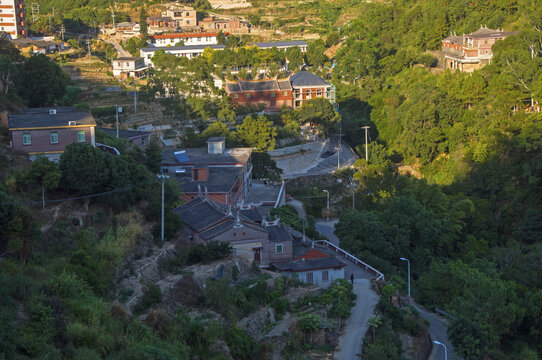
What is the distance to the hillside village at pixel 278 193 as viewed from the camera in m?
14.0

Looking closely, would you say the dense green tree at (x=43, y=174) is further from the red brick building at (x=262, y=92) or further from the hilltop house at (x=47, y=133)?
the red brick building at (x=262, y=92)

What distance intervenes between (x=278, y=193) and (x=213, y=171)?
3.60 m

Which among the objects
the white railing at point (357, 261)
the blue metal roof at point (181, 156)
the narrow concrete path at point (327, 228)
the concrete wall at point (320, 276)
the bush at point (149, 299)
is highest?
the blue metal roof at point (181, 156)

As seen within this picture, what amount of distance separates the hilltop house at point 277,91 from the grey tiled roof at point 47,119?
18717mm

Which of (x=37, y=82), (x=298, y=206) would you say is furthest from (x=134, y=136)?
(x=298, y=206)

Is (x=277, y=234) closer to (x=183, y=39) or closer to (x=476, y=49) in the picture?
(x=476, y=49)

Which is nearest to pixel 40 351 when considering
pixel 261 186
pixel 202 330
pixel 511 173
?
pixel 202 330

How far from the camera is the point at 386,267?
848 inches

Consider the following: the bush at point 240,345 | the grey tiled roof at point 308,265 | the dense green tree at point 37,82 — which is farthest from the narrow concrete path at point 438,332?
the dense green tree at point 37,82

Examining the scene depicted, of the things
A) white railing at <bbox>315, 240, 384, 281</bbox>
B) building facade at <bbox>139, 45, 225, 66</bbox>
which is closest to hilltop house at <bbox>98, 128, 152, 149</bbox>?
white railing at <bbox>315, 240, 384, 281</bbox>

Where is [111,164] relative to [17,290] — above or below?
above

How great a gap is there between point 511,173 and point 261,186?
1119cm

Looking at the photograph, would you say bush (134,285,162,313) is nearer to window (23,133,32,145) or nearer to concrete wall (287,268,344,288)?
concrete wall (287,268,344,288)

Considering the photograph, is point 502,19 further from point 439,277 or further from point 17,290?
point 17,290
